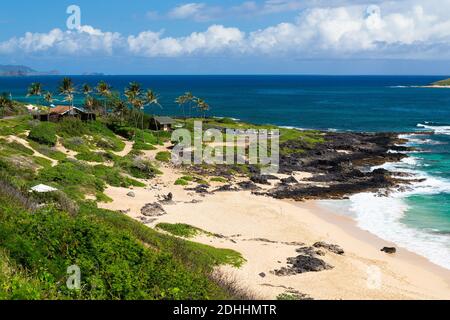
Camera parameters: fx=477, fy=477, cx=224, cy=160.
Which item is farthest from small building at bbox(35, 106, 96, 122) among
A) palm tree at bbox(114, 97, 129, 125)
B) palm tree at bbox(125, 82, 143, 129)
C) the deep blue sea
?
the deep blue sea

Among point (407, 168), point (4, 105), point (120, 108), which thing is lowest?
point (407, 168)

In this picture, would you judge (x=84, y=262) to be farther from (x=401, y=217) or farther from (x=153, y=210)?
(x=401, y=217)

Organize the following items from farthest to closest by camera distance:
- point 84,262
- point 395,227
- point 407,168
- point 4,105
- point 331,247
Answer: point 4,105 < point 407,168 < point 395,227 < point 331,247 < point 84,262

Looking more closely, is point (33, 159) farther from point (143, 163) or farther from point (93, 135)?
point (93, 135)

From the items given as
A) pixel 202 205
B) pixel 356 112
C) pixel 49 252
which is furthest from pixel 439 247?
pixel 356 112

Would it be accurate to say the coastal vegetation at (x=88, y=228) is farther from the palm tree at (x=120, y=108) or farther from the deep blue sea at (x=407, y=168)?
the deep blue sea at (x=407, y=168)

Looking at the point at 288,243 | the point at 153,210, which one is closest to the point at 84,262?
the point at 288,243

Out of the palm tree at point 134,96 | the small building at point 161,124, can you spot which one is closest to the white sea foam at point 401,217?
the small building at point 161,124
